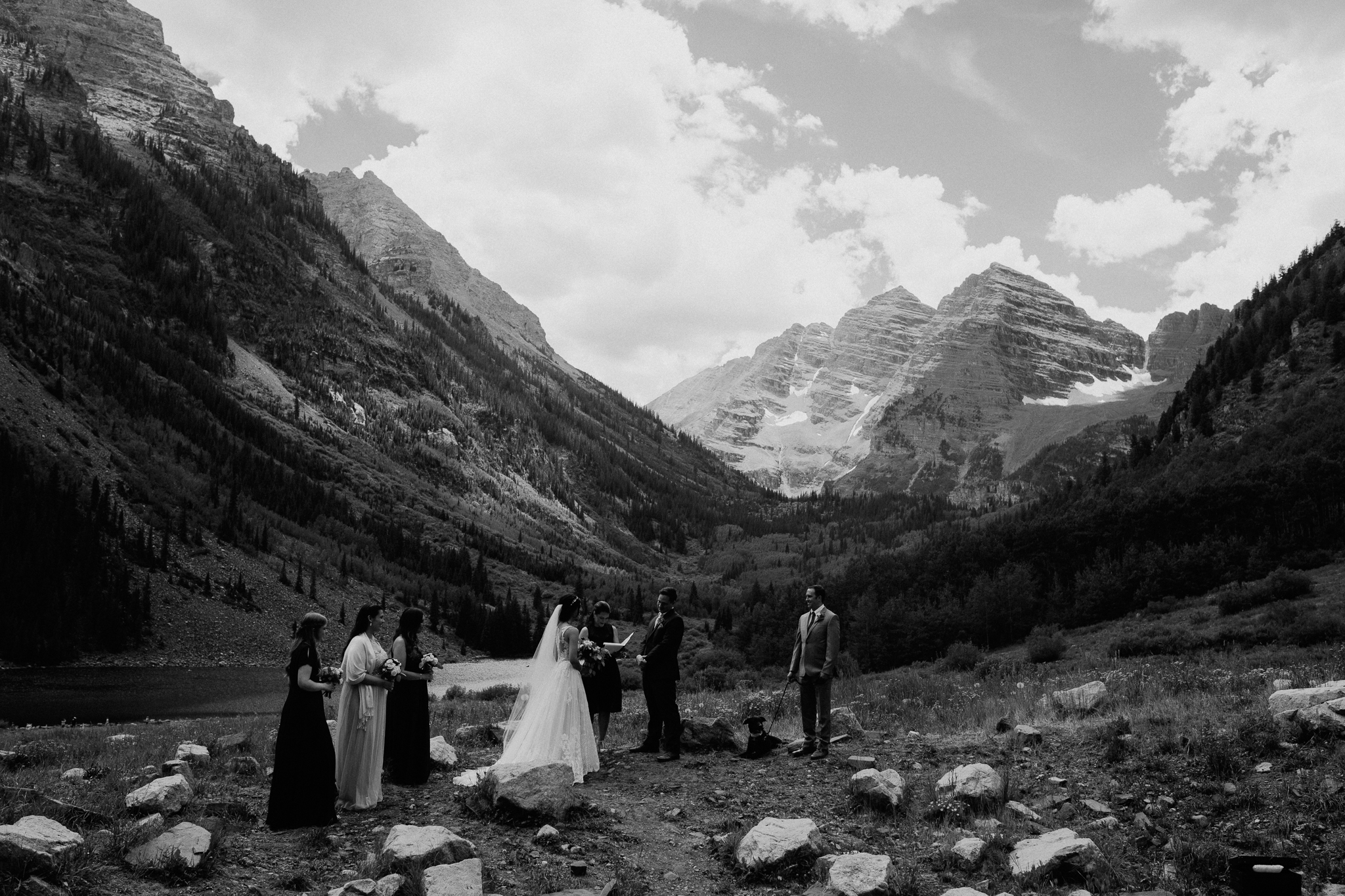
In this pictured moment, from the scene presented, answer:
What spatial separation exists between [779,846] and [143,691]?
56.5 m

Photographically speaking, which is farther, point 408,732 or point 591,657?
point 591,657

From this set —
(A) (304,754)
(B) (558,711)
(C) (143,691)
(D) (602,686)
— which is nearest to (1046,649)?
(D) (602,686)

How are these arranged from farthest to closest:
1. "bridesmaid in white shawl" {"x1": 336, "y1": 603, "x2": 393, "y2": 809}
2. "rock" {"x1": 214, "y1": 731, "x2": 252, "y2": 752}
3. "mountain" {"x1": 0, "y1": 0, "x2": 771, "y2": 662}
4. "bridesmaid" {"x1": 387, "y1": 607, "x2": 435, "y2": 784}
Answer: "mountain" {"x1": 0, "y1": 0, "x2": 771, "y2": 662}
"rock" {"x1": 214, "y1": 731, "x2": 252, "y2": 752}
"bridesmaid" {"x1": 387, "y1": 607, "x2": 435, "y2": 784}
"bridesmaid in white shawl" {"x1": 336, "y1": 603, "x2": 393, "y2": 809}

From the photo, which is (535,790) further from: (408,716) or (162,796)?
(162,796)

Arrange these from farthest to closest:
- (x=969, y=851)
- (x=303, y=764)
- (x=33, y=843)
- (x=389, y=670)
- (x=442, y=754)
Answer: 1. (x=442, y=754)
2. (x=389, y=670)
3. (x=303, y=764)
4. (x=969, y=851)
5. (x=33, y=843)

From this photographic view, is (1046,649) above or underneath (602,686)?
underneath

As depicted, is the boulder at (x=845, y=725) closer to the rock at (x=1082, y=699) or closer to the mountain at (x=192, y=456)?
the rock at (x=1082, y=699)

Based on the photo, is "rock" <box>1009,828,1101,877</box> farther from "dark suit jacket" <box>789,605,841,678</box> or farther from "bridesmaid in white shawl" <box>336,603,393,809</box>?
"bridesmaid in white shawl" <box>336,603,393,809</box>

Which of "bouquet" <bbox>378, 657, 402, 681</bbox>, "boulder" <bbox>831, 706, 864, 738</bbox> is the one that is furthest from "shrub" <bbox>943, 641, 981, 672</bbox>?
"bouquet" <bbox>378, 657, 402, 681</bbox>

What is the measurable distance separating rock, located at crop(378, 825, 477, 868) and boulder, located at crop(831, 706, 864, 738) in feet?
27.9

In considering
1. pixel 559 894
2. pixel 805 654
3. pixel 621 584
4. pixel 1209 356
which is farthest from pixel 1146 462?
pixel 559 894

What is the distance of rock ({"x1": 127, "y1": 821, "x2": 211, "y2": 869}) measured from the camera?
30.4 feet

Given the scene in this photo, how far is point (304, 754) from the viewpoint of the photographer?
11984 mm

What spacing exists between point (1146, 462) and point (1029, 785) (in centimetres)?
10759
